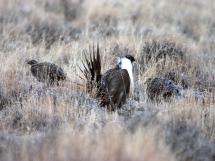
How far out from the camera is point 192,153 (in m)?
6.27

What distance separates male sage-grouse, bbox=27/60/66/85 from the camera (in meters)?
9.74

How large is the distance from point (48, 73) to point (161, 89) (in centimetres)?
193

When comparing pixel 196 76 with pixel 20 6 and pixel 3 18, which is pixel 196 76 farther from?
pixel 20 6

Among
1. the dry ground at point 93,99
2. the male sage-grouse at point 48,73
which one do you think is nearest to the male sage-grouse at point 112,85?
the dry ground at point 93,99

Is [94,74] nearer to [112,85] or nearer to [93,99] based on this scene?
[93,99]

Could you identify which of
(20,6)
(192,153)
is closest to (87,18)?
(20,6)

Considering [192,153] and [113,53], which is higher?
[113,53]

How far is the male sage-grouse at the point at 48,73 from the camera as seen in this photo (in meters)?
9.74

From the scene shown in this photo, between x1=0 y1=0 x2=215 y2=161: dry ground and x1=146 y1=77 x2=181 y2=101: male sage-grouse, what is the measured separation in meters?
0.17

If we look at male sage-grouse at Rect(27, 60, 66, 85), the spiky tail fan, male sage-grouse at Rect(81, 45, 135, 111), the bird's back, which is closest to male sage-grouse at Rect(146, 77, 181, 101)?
male sage-grouse at Rect(81, 45, 135, 111)

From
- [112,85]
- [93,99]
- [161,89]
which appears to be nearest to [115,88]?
[112,85]

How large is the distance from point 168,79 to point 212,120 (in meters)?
2.77

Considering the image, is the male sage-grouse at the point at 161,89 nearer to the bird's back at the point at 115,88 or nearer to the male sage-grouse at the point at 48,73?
the bird's back at the point at 115,88

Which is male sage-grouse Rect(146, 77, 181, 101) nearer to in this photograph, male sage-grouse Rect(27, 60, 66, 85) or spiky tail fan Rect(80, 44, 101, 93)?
spiky tail fan Rect(80, 44, 101, 93)
